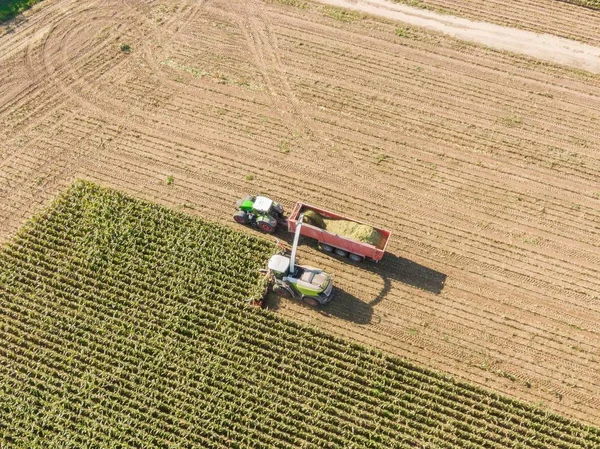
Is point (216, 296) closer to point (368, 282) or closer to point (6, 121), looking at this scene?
point (368, 282)

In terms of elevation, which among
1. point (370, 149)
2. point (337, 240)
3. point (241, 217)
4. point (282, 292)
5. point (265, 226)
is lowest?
point (282, 292)

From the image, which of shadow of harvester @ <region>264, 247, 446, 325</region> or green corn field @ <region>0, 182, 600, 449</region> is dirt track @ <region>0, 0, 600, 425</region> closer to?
shadow of harvester @ <region>264, 247, 446, 325</region>

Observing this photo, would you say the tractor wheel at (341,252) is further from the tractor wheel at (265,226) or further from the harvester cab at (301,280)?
the tractor wheel at (265,226)

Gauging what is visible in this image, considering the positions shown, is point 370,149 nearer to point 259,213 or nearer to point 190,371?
point 259,213

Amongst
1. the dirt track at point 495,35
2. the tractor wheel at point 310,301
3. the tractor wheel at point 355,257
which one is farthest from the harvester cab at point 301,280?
the dirt track at point 495,35

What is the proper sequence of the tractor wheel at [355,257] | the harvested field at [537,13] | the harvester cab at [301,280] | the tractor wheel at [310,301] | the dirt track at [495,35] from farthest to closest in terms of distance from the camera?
the harvested field at [537,13] → the dirt track at [495,35] → the tractor wheel at [355,257] → the tractor wheel at [310,301] → the harvester cab at [301,280]

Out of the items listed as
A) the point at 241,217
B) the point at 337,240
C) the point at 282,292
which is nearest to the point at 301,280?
the point at 282,292
